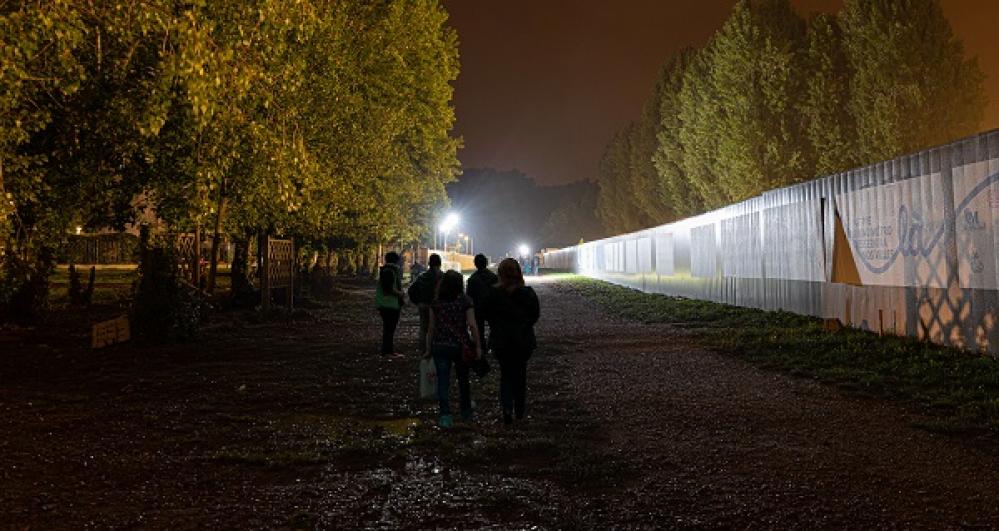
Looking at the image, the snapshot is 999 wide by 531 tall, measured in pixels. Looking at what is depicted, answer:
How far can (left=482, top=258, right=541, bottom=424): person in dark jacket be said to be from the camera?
7.27 metres

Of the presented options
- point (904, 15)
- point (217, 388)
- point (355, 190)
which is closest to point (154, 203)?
point (217, 388)

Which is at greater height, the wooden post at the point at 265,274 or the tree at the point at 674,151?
the tree at the point at 674,151

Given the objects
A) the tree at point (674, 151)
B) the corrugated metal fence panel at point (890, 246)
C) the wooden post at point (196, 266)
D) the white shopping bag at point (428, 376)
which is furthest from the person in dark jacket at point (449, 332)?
the tree at point (674, 151)

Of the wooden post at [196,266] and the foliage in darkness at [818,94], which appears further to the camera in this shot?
the foliage in darkness at [818,94]

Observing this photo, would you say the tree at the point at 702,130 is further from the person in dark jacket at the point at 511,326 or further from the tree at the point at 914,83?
the person in dark jacket at the point at 511,326

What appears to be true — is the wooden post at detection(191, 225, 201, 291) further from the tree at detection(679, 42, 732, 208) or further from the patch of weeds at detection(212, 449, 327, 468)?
the tree at detection(679, 42, 732, 208)

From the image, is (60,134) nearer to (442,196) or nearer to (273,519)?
(273,519)

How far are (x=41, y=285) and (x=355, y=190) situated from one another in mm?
9889

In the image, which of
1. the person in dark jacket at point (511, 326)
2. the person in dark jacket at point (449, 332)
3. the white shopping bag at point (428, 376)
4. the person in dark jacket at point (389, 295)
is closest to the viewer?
the person in dark jacket at point (511, 326)

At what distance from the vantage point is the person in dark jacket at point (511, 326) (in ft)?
23.8

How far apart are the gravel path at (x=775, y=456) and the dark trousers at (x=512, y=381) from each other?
933 mm

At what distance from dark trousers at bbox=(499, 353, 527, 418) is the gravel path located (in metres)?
0.93

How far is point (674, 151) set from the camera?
55.5m

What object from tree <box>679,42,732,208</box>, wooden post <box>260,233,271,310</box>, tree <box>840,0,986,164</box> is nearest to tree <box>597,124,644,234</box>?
tree <box>679,42,732,208</box>
